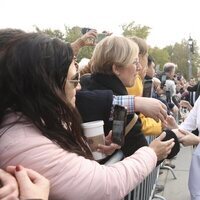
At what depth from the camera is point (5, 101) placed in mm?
1519

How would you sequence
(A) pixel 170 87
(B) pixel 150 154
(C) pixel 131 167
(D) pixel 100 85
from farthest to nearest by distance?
(A) pixel 170 87 → (D) pixel 100 85 → (B) pixel 150 154 → (C) pixel 131 167

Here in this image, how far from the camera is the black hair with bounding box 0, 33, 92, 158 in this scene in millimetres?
1489

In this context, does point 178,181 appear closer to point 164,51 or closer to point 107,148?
point 107,148

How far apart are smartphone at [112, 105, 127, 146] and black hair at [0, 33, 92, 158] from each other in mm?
399

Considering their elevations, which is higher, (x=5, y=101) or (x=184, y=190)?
(x=5, y=101)

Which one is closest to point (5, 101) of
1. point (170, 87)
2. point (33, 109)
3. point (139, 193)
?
point (33, 109)

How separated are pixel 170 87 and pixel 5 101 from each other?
7.77 meters

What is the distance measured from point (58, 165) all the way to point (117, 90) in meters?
1.07

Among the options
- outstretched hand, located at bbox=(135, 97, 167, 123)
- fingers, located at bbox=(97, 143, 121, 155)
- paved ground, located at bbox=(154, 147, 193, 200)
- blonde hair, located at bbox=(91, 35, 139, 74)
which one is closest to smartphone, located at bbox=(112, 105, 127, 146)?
fingers, located at bbox=(97, 143, 121, 155)

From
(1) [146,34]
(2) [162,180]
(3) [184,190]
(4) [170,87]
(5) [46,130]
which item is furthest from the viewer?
(1) [146,34]

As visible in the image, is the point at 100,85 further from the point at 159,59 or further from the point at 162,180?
the point at 159,59

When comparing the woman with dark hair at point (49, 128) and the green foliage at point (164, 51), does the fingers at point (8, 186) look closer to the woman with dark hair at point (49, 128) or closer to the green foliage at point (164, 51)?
the woman with dark hair at point (49, 128)

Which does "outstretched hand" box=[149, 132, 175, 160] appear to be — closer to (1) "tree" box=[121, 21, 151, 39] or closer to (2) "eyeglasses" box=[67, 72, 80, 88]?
(2) "eyeglasses" box=[67, 72, 80, 88]

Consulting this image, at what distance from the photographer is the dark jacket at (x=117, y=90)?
2217mm
